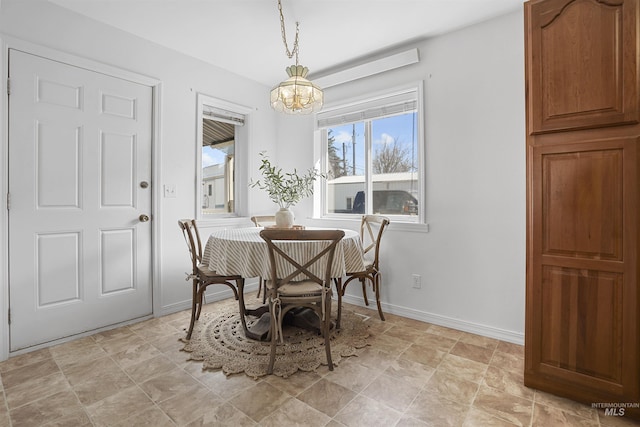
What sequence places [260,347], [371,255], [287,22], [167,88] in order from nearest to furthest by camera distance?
[260,347] → [287,22] → [167,88] → [371,255]

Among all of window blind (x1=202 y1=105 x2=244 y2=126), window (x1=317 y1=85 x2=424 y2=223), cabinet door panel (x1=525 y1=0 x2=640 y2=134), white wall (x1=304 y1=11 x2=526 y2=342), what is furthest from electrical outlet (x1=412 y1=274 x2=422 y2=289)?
window blind (x1=202 y1=105 x2=244 y2=126)

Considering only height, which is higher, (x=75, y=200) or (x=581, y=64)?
(x=581, y=64)

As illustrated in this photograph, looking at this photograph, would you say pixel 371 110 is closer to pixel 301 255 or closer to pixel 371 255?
pixel 371 255

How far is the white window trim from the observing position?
3207mm

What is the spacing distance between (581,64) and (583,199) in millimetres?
705

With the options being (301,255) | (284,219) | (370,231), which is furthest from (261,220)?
(301,255)

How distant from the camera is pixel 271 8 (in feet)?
7.68

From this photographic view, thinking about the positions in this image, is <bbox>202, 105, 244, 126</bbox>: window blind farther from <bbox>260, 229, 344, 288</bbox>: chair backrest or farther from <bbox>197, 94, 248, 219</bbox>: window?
<bbox>260, 229, 344, 288</bbox>: chair backrest

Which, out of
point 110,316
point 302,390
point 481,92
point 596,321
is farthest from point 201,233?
point 596,321

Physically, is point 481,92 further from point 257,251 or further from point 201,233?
point 201,233

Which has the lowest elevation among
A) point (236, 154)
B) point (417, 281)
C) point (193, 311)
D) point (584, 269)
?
point (193, 311)

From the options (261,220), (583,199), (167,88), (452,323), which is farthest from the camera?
(261,220)

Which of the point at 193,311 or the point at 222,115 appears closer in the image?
the point at 193,311

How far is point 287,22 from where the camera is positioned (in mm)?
2521
